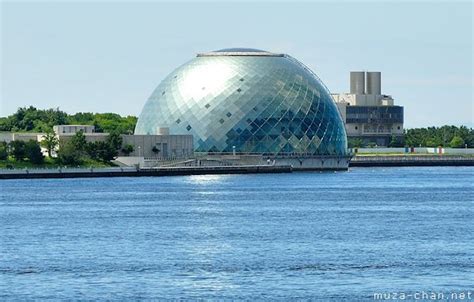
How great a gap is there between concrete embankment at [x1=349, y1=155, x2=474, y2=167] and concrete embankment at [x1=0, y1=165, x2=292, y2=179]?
97.3ft

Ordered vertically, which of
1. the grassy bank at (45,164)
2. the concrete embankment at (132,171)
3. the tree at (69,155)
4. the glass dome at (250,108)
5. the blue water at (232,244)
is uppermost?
the glass dome at (250,108)

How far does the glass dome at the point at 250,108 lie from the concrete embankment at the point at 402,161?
16.1m

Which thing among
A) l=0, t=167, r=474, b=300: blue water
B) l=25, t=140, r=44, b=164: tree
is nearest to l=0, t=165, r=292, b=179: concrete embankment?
l=25, t=140, r=44, b=164: tree

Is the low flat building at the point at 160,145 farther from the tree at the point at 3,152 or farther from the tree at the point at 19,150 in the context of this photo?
the tree at the point at 3,152

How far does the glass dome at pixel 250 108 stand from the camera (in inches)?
6348

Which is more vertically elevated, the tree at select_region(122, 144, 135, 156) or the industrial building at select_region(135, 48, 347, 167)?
the industrial building at select_region(135, 48, 347, 167)

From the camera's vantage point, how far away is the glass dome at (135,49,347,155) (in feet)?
529

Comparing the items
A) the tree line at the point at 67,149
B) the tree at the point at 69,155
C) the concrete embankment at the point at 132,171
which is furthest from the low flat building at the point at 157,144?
the concrete embankment at the point at 132,171

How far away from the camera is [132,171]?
14262 centimetres

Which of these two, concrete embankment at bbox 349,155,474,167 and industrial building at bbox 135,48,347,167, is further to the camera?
concrete embankment at bbox 349,155,474,167

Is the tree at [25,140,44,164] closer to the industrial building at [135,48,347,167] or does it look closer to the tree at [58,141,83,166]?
the tree at [58,141,83,166]

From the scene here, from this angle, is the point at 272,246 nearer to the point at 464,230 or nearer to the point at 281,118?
the point at 464,230

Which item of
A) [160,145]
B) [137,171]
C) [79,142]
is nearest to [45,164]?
[79,142]

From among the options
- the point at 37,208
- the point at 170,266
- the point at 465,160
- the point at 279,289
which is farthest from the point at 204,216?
the point at 465,160
